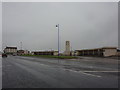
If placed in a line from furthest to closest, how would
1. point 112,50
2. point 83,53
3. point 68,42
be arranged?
point 68,42 → point 83,53 → point 112,50

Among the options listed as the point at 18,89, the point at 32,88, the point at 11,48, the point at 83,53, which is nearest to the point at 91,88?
the point at 32,88

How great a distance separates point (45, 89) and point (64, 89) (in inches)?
31.9

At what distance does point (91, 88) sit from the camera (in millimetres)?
5922

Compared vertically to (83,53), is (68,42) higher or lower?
higher

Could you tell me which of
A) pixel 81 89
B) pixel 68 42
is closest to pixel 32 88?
pixel 81 89

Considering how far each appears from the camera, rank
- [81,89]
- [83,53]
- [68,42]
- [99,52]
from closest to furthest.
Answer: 1. [81,89]
2. [99,52]
3. [83,53]
4. [68,42]

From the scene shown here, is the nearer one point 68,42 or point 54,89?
point 54,89

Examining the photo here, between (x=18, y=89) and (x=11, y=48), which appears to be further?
(x=11, y=48)

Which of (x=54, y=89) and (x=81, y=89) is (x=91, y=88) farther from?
(x=54, y=89)

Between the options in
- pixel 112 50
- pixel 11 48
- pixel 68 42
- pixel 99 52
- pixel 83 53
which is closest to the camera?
pixel 112 50

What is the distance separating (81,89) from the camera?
5.77 meters

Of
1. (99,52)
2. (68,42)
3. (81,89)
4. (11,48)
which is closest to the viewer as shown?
(81,89)

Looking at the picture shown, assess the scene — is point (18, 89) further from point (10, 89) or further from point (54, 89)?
point (54, 89)

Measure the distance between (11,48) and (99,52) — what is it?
16542 centimetres
